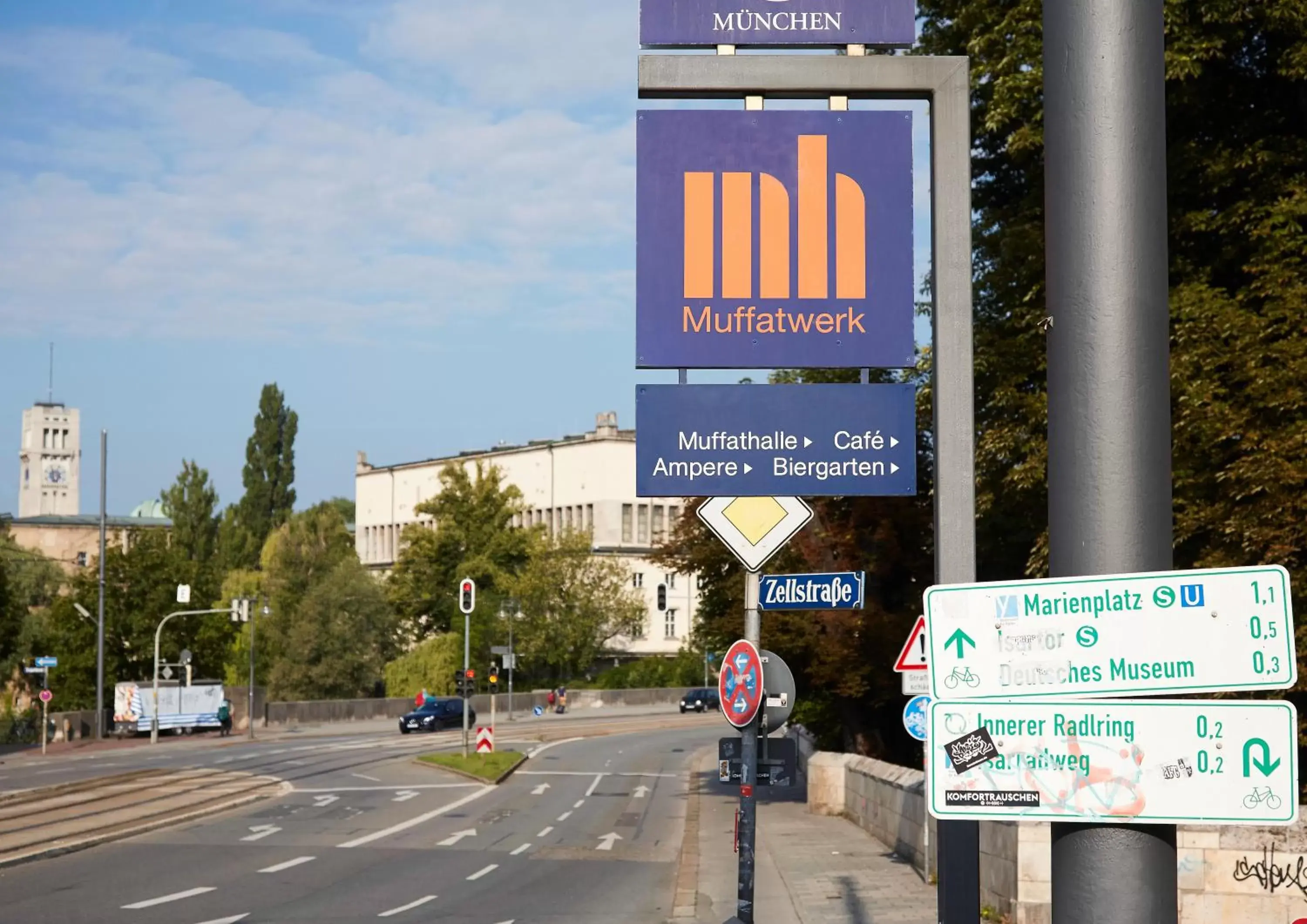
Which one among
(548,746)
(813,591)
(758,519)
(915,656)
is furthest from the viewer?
(548,746)

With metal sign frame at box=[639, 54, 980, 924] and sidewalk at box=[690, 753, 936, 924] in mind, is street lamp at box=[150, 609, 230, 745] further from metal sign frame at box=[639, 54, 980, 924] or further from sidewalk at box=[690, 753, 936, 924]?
metal sign frame at box=[639, 54, 980, 924]

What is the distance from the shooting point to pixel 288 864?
884 inches

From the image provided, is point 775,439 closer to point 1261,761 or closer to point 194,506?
point 1261,761

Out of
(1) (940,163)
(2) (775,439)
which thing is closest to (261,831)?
(2) (775,439)

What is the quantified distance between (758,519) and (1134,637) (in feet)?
19.6

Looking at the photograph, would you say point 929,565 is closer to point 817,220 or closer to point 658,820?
point 658,820

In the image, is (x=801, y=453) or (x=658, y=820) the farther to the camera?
(x=658, y=820)

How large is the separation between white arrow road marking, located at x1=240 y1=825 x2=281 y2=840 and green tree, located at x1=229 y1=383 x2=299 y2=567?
86.9 m

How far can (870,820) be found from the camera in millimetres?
26078

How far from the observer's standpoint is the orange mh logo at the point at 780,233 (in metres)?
7.23

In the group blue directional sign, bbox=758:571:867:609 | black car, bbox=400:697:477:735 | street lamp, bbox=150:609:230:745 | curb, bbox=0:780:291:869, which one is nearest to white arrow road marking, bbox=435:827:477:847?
curb, bbox=0:780:291:869

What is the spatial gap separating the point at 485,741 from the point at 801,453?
3705cm

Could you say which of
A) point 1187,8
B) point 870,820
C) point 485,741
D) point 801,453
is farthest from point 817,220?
point 485,741

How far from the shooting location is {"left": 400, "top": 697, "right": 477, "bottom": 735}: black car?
6938 centimetres
